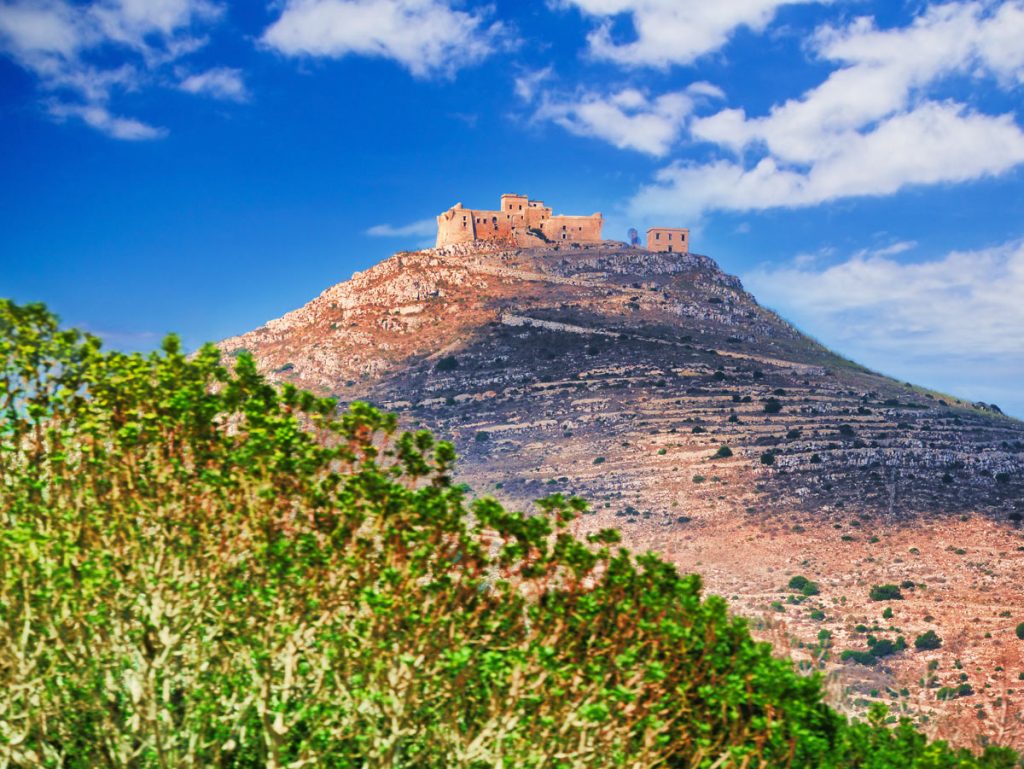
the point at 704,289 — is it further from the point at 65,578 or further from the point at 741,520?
the point at 65,578

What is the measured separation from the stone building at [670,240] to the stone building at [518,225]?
10.4 meters

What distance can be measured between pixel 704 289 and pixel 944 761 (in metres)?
137

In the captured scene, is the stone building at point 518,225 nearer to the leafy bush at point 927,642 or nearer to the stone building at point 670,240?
the stone building at point 670,240

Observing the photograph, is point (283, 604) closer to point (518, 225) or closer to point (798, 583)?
point (798, 583)

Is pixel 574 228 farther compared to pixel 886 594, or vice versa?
pixel 574 228

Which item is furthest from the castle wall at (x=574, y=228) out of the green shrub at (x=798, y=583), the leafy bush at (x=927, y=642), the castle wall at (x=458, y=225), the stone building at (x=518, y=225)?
the leafy bush at (x=927, y=642)

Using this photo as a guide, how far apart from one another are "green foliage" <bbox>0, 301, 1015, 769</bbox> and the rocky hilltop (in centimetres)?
3141

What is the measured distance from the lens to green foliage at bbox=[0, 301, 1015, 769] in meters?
14.0

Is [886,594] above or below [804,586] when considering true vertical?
below

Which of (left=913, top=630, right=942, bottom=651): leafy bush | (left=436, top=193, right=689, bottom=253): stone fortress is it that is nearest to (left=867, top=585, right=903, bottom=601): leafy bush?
(left=913, top=630, right=942, bottom=651): leafy bush

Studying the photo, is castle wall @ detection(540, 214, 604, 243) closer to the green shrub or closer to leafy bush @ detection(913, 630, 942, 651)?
the green shrub

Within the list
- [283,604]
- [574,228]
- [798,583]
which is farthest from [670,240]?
[283,604]

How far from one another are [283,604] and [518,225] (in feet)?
474

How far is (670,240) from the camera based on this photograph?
A: 528 ft
